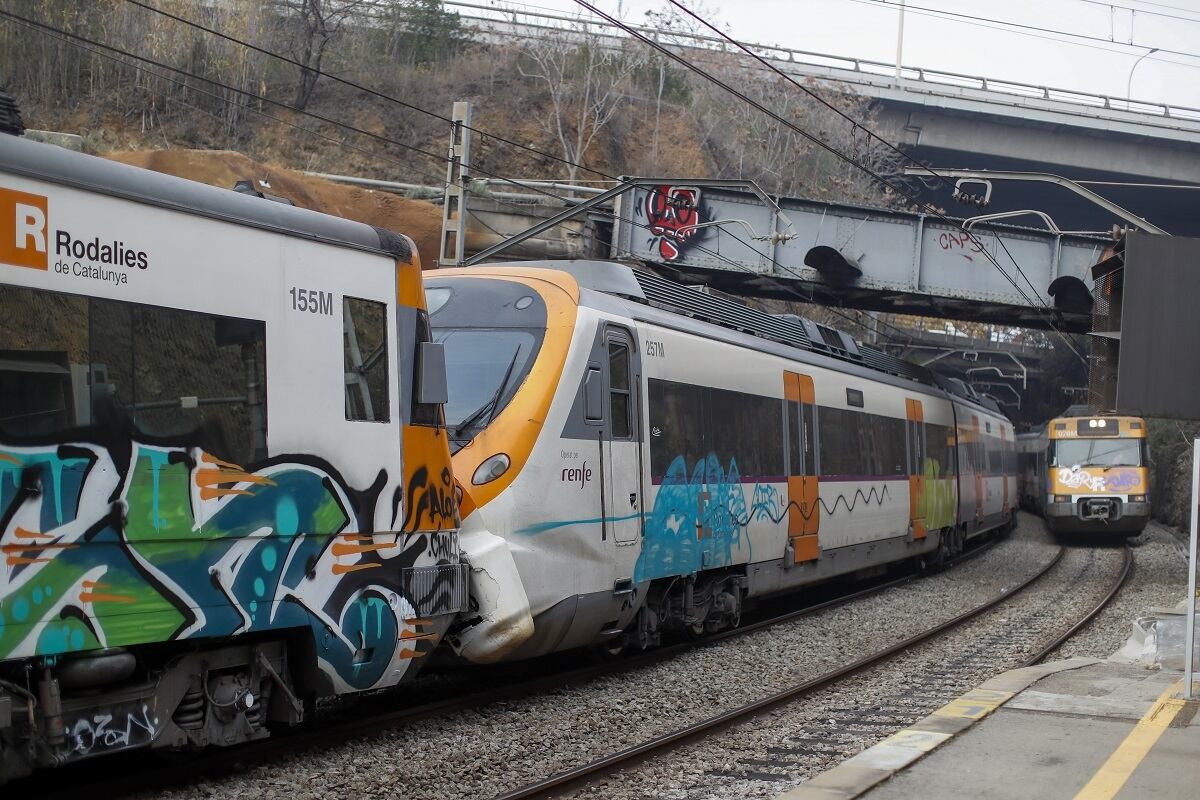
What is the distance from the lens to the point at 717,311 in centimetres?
1292

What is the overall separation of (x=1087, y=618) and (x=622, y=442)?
27.3 feet

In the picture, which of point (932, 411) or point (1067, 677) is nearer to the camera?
point (1067, 677)

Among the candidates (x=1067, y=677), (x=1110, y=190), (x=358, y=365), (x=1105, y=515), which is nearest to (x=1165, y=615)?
(x=1067, y=677)

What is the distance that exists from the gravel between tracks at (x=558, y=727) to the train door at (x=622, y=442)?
1298 millimetres

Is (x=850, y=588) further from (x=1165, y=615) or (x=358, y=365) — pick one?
(x=358, y=365)

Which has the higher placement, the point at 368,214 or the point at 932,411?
the point at 368,214

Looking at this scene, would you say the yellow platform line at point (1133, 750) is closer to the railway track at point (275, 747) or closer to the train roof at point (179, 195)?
the railway track at point (275, 747)

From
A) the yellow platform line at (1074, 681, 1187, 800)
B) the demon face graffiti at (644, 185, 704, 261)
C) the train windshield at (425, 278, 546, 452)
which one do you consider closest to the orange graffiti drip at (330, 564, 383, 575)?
the train windshield at (425, 278, 546, 452)

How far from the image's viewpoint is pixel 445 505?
24.8ft

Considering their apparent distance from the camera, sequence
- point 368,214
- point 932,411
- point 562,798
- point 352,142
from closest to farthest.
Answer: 1. point 562,798
2. point 932,411
3. point 368,214
4. point 352,142

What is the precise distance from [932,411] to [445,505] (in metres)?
15.0

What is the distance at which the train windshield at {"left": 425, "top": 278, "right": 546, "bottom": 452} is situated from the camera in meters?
8.89

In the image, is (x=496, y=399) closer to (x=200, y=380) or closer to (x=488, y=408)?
(x=488, y=408)

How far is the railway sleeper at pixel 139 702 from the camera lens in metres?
5.05
